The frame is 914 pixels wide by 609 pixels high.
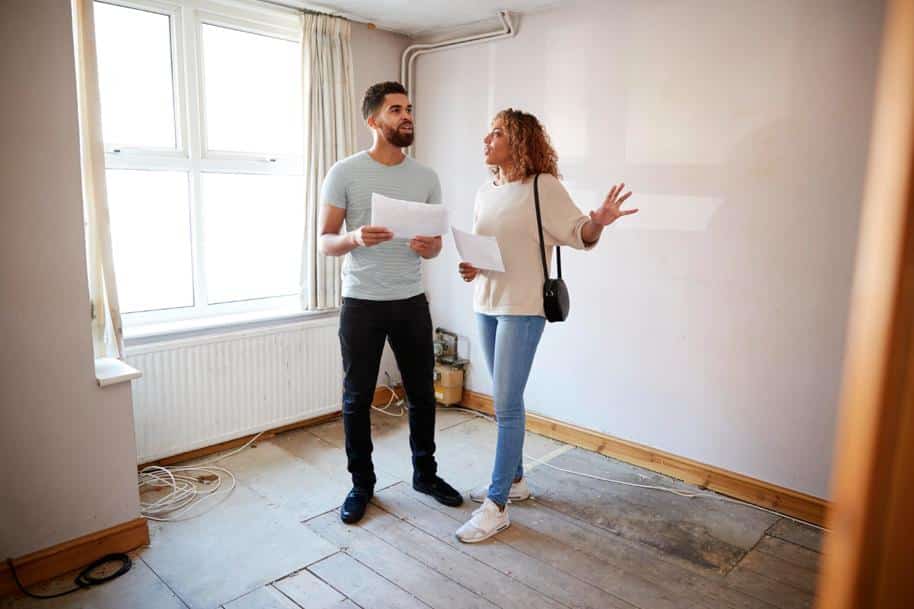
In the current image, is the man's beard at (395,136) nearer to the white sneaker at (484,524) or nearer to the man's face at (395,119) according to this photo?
the man's face at (395,119)

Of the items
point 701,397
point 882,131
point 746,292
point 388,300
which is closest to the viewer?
point 882,131

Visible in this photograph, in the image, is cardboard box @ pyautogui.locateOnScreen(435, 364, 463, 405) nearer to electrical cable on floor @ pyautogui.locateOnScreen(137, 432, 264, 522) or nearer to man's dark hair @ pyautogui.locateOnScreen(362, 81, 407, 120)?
electrical cable on floor @ pyautogui.locateOnScreen(137, 432, 264, 522)

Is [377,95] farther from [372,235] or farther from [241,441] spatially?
[241,441]

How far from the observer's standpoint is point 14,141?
1.96 m

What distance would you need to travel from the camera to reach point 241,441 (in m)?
3.30

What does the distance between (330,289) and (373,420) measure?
0.83 meters

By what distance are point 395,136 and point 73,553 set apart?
1892 mm

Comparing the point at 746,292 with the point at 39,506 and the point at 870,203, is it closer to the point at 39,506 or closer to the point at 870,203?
the point at 870,203

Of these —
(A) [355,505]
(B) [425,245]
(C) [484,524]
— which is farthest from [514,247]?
(A) [355,505]

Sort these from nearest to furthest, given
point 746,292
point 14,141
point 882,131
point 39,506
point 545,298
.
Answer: point 882,131
point 14,141
point 39,506
point 545,298
point 746,292

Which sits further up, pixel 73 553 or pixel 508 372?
pixel 508 372

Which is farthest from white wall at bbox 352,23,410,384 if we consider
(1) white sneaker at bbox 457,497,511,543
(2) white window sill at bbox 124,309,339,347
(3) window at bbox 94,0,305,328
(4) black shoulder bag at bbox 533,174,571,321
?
(1) white sneaker at bbox 457,497,511,543

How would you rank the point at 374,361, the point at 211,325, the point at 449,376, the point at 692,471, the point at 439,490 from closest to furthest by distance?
the point at 374,361, the point at 439,490, the point at 692,471, the point at 211,325, the point at 449,376

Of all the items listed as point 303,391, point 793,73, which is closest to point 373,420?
point 303,391
